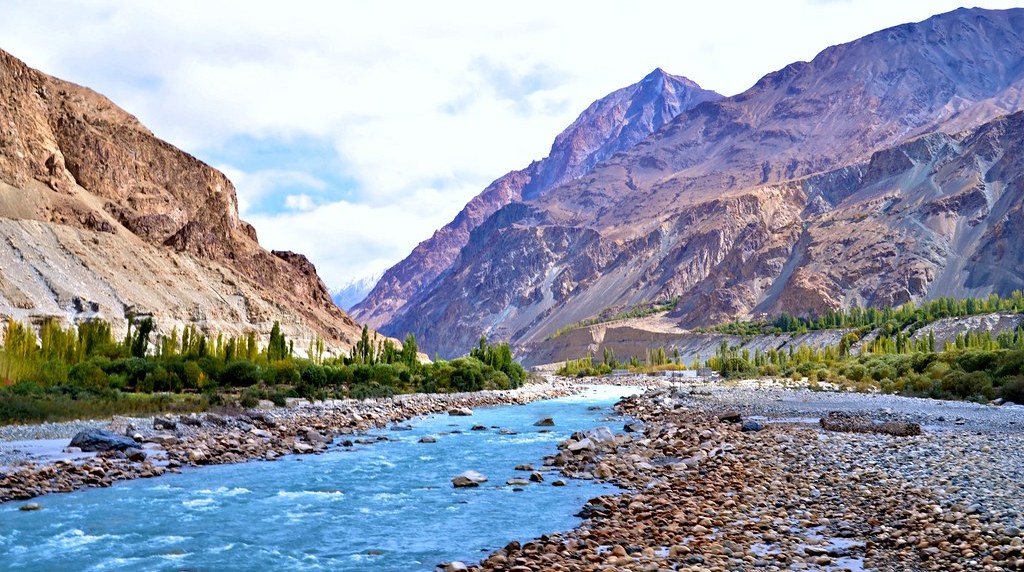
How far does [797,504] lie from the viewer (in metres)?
14.7

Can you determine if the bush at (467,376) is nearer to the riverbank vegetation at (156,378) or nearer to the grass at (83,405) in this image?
the riverbank vegetation at (156,378)

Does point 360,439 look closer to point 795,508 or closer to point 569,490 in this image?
point 569,490

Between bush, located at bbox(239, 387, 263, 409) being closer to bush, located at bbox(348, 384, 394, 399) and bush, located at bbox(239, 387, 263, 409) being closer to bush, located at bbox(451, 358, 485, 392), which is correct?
bush, located at bbox(348, 384, 394, 399)

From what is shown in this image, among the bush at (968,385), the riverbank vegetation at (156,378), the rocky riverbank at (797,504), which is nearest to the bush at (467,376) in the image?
the riverbank vegetation at (156,378)

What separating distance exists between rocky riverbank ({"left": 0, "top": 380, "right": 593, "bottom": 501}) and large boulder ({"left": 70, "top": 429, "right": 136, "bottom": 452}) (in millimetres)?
511

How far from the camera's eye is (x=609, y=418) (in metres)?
41.7

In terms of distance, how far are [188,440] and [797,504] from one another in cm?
2118

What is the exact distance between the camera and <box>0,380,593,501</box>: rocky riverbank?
64.2 ft

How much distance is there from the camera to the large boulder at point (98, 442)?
23922 millimetres

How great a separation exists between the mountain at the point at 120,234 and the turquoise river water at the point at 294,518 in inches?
2415

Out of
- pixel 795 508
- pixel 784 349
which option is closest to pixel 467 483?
pixel 795 508

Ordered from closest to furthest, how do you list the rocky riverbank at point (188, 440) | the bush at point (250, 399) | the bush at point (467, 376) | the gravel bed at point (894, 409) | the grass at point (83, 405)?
the rocky riverbank at point (188, 440) → the grass at point (83, 405) → the gravel bed at point (894, 409) → the bush at point (250, 399) → the bush at point (467, 376)

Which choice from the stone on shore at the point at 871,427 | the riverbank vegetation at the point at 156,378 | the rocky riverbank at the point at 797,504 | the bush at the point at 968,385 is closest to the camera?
the rocky riverbank at the point at 797,504

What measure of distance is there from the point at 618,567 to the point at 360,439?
2144 centimetres
